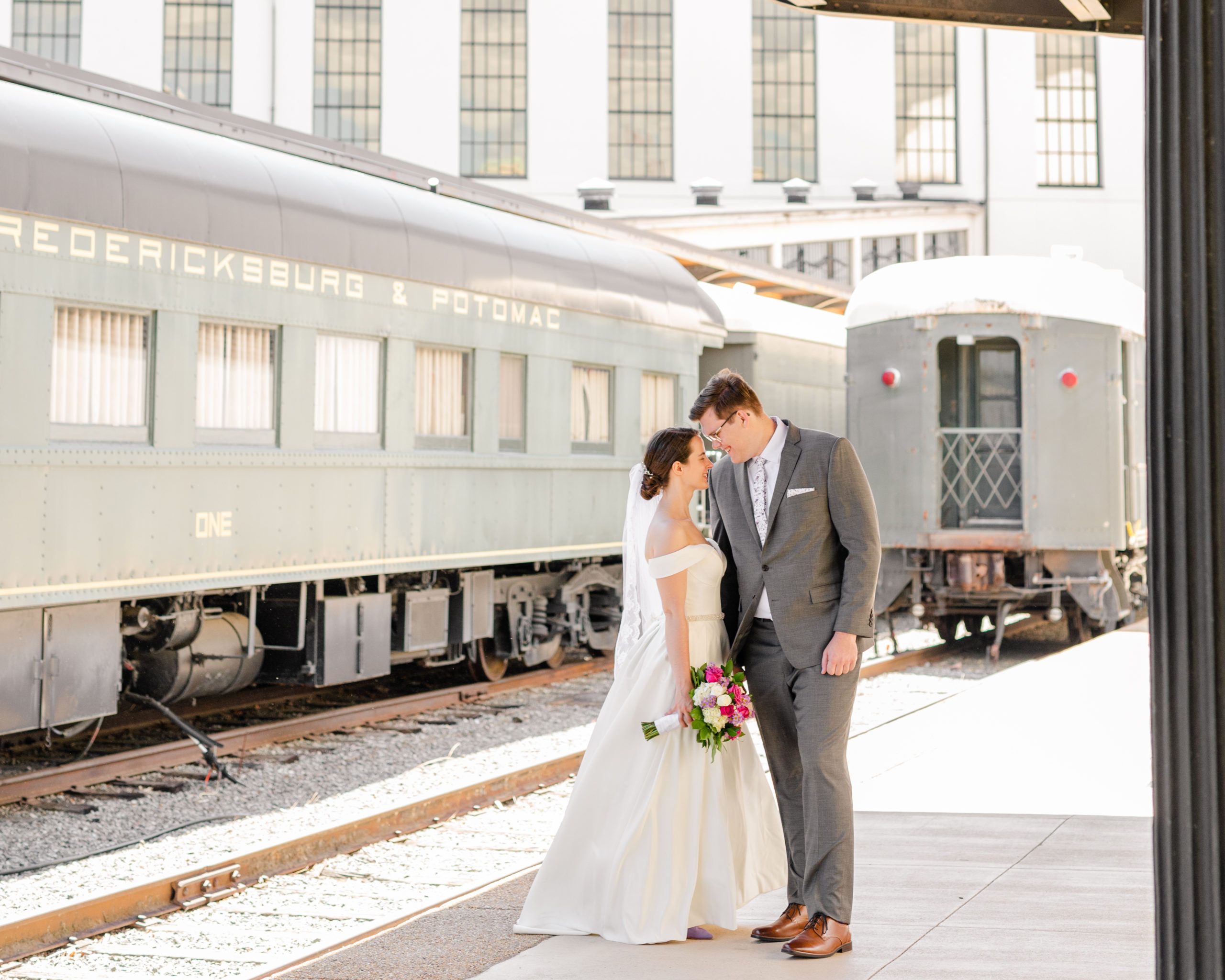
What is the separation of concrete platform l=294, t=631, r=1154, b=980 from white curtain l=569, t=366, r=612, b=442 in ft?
14.3

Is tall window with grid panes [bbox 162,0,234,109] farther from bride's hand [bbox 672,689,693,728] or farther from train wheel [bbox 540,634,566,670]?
bride's hand [bbox 672,689,693,728]

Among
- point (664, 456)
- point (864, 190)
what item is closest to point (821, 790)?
point (664, 456)

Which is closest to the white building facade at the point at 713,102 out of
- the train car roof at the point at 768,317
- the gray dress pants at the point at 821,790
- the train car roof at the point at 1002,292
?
the train car roof at the point at 768,317

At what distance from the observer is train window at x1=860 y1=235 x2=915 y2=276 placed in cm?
3675

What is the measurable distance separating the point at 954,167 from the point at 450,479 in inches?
1305

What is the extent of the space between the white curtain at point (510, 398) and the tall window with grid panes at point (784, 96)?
1117 inches

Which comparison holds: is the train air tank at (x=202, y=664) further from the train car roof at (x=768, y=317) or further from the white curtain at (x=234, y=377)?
the train car roof at (x=768, y=317)

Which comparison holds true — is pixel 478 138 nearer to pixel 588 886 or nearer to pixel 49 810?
pixel 49 810

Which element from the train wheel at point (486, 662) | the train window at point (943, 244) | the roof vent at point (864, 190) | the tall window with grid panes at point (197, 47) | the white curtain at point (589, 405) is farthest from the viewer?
the train window at point (943, 244)

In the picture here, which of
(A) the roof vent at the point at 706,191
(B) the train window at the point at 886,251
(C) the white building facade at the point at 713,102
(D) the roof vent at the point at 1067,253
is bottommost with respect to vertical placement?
(D) the roof vent at the point at 1067,253

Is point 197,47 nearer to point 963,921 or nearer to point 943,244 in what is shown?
point 943,244

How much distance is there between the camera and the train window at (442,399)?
10234mm

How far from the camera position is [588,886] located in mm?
4859

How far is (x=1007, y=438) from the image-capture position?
14.1 m
